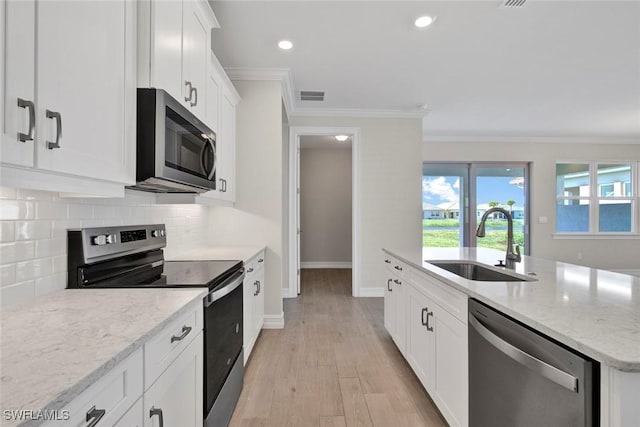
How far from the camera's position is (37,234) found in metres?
1.20

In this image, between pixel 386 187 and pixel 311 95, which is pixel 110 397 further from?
pixel 386 187

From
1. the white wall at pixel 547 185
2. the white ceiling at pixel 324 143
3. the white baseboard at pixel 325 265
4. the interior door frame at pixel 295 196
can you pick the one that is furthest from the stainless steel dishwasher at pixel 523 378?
the white baseboard at pixel 325 265

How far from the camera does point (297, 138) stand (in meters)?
4.55

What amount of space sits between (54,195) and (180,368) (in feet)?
2.85

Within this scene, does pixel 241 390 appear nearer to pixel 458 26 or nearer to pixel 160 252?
pixel 160 252

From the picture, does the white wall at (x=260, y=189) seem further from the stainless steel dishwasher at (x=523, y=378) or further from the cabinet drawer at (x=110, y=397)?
the cabinet drawer at (x=110, y=397)

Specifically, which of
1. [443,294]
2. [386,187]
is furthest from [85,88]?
[386,187]

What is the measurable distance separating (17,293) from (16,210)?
0.96ft

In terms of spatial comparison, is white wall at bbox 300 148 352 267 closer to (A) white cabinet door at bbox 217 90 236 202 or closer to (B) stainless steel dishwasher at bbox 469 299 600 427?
(A) white cabinet door at bbox 217 90 236 202

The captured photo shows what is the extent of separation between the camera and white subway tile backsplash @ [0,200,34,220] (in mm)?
1078

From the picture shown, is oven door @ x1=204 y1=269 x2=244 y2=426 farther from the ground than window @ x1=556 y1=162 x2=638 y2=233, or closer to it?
closer to it

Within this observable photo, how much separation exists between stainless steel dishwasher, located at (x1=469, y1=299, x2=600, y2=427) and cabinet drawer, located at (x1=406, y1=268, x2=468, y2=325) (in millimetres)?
81

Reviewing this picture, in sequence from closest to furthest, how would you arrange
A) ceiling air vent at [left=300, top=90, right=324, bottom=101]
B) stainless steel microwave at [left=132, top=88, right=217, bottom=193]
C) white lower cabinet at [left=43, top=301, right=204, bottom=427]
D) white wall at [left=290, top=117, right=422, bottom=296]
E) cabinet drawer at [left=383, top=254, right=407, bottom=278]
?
1. white lower cabinet at [left=43, top=301, right=204, bottom=427]
2. stainless steel microwave at [left=132, top=88, right=217, bottom=193]
3. cabinet drawer at [left=383, top=254, right=407, bottom=278]
4. ceiling air vent at [left=300, top=90, right=324, bottom=101]
5. white wall at [left=290, top=117, right=422, bottom=296]

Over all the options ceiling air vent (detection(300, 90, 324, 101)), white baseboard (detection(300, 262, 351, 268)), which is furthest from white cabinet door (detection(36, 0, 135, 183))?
white baseboard (detection(300, 262, 351, 268))
